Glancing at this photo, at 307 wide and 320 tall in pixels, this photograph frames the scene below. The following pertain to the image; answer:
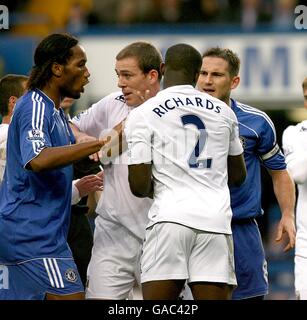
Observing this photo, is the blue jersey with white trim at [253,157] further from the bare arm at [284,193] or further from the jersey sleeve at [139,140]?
the jersey sleeve at [139,140]

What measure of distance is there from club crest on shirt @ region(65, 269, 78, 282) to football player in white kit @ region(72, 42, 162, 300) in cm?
88

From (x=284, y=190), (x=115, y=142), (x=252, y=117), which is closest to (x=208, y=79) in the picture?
(x=252, y=117)

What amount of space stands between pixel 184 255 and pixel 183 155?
604 millimetres

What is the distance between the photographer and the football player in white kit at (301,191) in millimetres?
7934

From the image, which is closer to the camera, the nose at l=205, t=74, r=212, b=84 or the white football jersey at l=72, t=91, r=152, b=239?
the white football jersey at l=72, t=91, r=152, b=239

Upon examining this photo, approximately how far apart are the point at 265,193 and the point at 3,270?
1059cm

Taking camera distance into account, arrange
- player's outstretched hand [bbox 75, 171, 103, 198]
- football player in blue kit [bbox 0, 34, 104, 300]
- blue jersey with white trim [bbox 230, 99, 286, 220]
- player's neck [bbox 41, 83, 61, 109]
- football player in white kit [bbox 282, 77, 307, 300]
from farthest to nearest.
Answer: football player in white kit [bbox 282, 77, 307, 300] → blue jersey with white trim [bbox 230, 99, 286, 220] → player's outstretched hand [bbox 75, 171, 103, 198] → player's neck [bbox 41, 83, 61, 109] → football player in blue kit [bbox 0, 34, 104, 300]

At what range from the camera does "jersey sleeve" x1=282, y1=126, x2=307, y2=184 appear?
795cm

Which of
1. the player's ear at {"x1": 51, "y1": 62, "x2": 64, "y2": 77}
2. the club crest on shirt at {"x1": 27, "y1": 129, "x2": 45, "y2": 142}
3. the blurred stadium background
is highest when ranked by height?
the blurred stadium background

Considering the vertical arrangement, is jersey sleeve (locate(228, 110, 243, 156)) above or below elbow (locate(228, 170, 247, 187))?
above

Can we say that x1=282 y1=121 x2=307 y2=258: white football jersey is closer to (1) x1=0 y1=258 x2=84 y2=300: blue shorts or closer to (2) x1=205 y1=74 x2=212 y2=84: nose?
(2) x1=205 y1=74 x2=212 y2=84: nose

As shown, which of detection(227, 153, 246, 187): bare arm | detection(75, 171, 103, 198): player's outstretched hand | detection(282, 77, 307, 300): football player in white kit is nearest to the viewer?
detection(227, 153, 246, 187): bare arm

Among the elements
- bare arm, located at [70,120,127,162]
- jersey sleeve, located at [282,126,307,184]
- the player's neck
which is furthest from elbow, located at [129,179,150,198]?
jersey sleeve, located at [282,126,307,184]

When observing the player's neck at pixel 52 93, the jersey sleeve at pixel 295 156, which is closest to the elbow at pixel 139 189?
the player's neck at pixel 52 93
